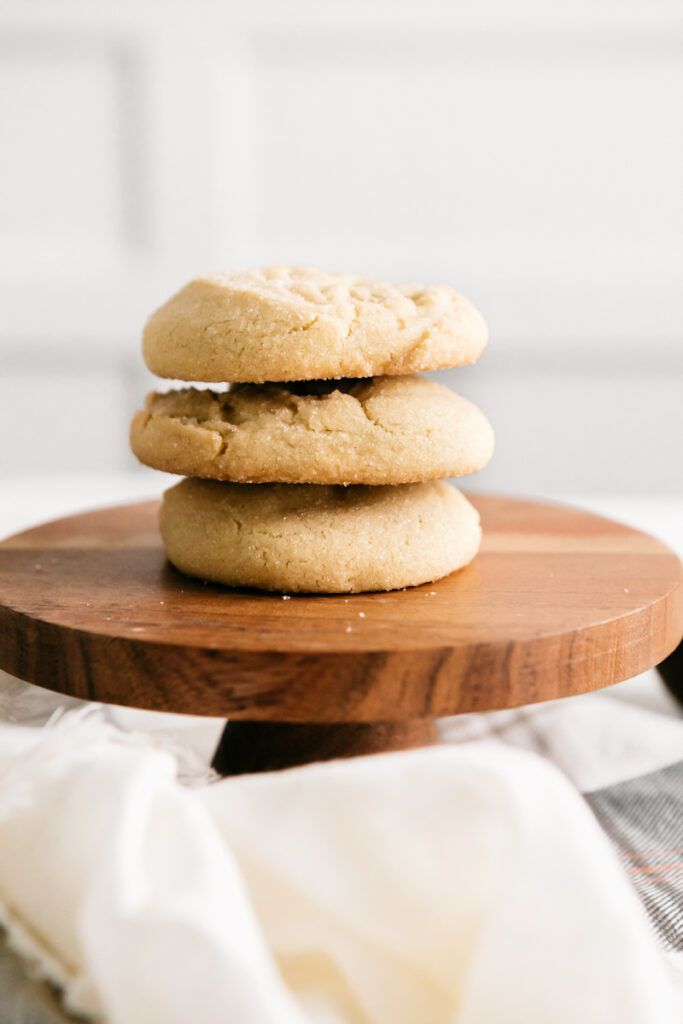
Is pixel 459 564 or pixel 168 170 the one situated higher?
pixel 168 170

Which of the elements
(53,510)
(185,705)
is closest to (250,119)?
(53,510)

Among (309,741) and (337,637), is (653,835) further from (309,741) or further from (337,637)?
(337,637)

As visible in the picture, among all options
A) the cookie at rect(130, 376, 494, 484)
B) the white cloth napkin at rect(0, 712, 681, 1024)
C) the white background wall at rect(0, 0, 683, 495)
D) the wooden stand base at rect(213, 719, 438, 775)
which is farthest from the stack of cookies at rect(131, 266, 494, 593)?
the white background wall at rect(0, 0, 683, 495)

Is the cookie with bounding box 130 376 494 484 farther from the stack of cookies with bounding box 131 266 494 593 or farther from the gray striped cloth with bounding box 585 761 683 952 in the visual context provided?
the gray striped cloth with bounding box 585 761 683 952

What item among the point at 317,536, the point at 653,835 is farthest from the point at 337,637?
the point at 653,835

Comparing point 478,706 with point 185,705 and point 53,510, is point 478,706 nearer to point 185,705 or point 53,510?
point 185,705

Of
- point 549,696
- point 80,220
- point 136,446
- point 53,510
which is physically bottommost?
point 53,510
